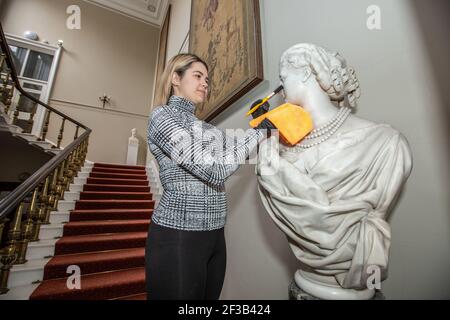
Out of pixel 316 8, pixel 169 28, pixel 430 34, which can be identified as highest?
pixel 169 28

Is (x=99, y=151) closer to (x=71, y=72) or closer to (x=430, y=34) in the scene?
(x=71, y=72)

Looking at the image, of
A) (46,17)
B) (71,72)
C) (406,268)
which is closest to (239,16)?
(406,268)

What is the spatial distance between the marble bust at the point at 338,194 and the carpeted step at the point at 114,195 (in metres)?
3.54

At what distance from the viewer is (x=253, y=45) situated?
142cm

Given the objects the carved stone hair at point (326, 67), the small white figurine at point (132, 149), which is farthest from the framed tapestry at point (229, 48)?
the small white figurine at point (132, 149)

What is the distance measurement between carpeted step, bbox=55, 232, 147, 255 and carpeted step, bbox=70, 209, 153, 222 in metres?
0.38

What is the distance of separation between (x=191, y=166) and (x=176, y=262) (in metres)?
0.33

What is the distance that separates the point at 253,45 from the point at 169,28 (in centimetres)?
517

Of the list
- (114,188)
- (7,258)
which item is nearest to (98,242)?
(7,258)

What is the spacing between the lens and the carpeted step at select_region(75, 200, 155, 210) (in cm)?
308

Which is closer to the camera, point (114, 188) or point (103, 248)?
point (103, 248)

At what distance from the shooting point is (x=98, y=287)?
1.86 m

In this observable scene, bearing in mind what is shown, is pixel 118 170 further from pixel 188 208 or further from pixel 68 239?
pixel 188 208

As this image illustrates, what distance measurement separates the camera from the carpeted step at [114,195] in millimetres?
3367
